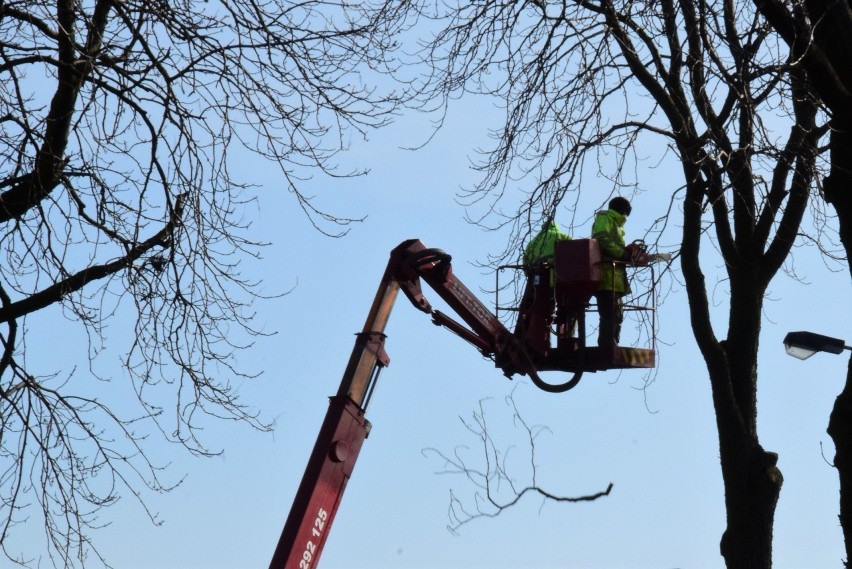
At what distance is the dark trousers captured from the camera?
438 inches

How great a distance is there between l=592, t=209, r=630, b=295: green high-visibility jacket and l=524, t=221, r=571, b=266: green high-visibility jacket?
0.97ft

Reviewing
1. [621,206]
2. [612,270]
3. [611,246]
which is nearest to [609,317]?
[612,270]

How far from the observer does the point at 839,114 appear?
7133mm

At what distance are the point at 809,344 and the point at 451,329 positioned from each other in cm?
365

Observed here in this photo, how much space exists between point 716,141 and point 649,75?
3.78 feet

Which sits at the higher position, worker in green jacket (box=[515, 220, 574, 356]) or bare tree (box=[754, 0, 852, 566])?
worker in green jacket (box=[515, 220, 574, 356])

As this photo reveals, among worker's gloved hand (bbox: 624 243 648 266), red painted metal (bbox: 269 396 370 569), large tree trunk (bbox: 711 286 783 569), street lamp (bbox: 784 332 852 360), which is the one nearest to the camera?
street lamp (bbox: 784 332 852 360)

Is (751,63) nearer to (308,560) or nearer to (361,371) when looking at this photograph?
(361,371)

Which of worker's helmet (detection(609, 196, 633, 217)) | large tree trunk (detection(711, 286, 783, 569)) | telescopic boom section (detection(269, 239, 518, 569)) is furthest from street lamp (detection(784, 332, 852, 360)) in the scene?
telescopic boom section (detection(269, 239, 518, 569))

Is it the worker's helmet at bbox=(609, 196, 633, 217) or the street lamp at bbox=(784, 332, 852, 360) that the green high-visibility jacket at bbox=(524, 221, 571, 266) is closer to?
the worker's helmet at bbox=(609, 196, 633, 217)

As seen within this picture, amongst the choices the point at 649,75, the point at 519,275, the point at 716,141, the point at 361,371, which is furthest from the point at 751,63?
the point at 361,371

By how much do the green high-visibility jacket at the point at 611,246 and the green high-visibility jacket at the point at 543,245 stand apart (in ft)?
0.97

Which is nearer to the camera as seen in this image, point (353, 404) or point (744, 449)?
point (744, 449)

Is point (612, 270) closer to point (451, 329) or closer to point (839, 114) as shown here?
point (451, 329)
